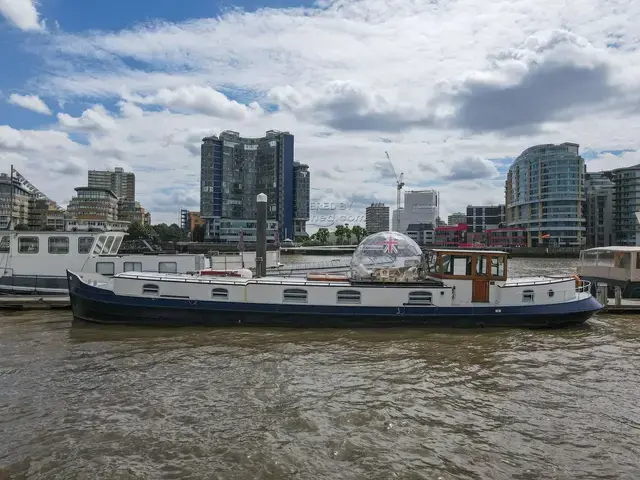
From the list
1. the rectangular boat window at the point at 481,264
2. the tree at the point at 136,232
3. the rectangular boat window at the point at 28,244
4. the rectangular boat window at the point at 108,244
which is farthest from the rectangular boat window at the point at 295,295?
the tree at the point at 136,232

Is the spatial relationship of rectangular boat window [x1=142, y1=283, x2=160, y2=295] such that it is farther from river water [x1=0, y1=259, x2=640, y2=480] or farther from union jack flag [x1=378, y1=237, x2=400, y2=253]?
union jack flag [x1=378, y1=237, x2=400, y2=253]

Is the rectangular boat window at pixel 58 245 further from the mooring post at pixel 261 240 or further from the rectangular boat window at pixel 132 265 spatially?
the mooring post at pixel 261 240

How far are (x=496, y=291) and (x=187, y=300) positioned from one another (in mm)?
13751

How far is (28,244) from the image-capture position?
2625 cm

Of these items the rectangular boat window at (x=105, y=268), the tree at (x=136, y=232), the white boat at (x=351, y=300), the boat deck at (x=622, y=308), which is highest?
the tree at (x=136, y=232)

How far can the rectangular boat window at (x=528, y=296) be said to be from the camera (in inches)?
803

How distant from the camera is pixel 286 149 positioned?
191 metres

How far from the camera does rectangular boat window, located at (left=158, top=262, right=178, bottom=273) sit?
25859mm

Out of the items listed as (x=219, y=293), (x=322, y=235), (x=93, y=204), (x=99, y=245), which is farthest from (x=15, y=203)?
(x=219, y=293)

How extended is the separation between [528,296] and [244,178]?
176 m

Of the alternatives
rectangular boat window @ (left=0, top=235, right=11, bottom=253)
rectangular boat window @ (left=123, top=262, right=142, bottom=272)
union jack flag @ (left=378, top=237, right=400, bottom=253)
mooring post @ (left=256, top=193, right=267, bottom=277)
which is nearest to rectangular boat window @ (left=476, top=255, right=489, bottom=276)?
union jack flag @ (left=378, top=237, right=400, bottom=253)

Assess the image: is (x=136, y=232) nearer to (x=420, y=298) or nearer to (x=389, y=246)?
(x=389, y=246)

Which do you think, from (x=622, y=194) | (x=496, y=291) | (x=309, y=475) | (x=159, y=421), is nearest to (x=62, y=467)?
(x=159, y=421)

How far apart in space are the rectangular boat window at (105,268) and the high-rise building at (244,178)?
155m
